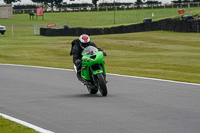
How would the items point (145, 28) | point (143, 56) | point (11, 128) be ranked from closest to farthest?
1. point (11, 128)
2. point (143, 56)
3. point (145, 28)

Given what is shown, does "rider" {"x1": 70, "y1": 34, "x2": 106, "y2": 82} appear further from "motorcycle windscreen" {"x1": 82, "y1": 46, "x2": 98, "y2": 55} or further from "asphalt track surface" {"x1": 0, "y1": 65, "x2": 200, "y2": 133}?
"asphalt track surface" {"x1": 0, "y1": 65, "x2": 200, "y2": 133}

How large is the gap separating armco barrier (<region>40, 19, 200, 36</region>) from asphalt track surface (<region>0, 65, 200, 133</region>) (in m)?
24.7

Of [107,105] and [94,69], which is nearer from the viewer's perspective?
A: [107,105]

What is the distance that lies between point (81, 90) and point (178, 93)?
8.22ft

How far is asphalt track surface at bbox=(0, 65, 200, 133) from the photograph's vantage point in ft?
25.7

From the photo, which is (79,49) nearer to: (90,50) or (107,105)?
(90,50)

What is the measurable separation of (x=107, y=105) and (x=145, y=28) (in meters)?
36.0

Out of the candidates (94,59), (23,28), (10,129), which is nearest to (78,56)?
(94,59)

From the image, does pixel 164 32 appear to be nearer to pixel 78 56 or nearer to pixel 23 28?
pixel 78 56

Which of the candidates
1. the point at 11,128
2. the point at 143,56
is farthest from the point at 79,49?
the point at 143,56

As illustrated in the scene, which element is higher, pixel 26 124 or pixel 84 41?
pixel 84 41

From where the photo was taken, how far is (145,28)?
150ft

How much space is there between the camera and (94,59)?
11.5 metres

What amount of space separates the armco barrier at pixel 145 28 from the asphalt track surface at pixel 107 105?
2472 centimetres
